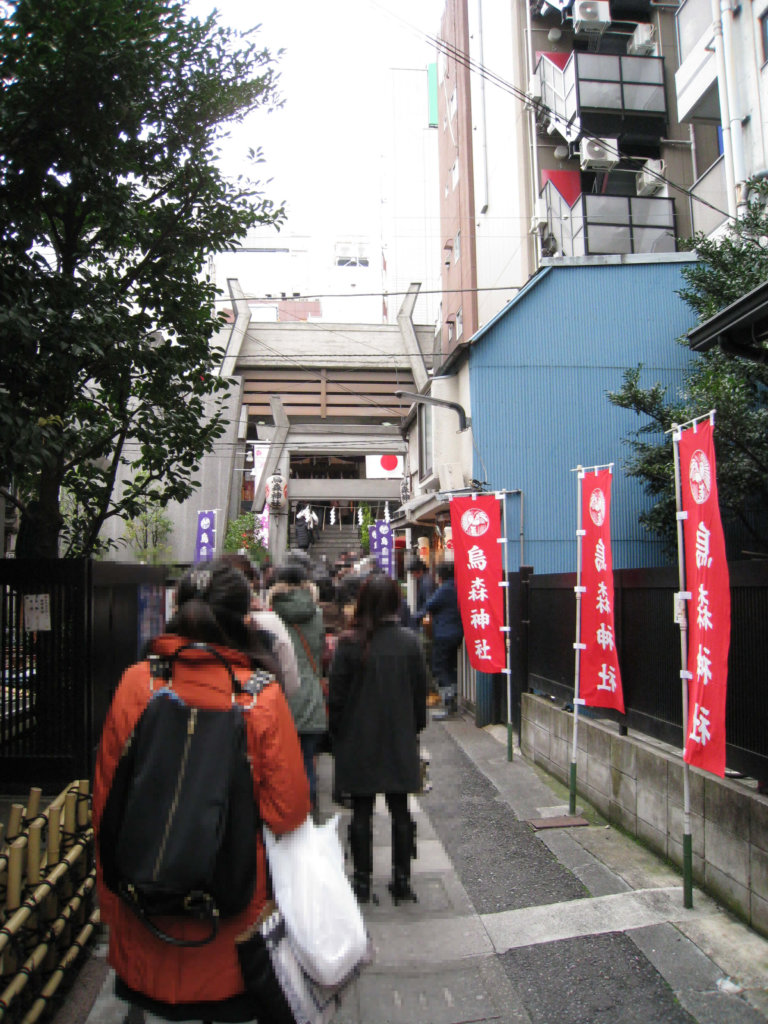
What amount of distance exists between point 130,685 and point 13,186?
4.33m

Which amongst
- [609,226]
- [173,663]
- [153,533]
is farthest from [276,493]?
[173,663]

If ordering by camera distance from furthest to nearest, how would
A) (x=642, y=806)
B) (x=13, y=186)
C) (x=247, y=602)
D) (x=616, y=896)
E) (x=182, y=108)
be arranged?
1. (x=182, y=108)
2. (x=642, y=806)
3. (x=13, y=186)
4. (x=616, y=896)
5. (x=247, y=602)

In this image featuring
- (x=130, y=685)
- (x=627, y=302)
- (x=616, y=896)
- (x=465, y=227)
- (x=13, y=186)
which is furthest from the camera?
(x=465, y=227)

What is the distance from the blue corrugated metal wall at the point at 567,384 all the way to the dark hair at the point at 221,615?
9.53 metres

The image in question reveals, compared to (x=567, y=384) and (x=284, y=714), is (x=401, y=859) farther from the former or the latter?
(x=567, y=384)

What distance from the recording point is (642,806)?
18.1 feet

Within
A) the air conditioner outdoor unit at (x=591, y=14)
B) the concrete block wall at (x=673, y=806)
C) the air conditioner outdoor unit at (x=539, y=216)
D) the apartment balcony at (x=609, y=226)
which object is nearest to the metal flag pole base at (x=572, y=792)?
the concrete block wall at (x=673, y=806)

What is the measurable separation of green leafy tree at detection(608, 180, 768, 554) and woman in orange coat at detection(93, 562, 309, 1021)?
8.08 metres

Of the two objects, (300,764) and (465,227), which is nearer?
(300,764)

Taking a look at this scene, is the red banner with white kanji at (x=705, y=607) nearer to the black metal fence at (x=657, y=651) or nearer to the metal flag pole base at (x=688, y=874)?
the black metal fence at (x=657, y=651)

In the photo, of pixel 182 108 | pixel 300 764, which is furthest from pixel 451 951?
pixel 182 108

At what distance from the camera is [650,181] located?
691 inches

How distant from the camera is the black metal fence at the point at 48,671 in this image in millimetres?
5824

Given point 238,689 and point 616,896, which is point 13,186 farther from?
point 616,896
